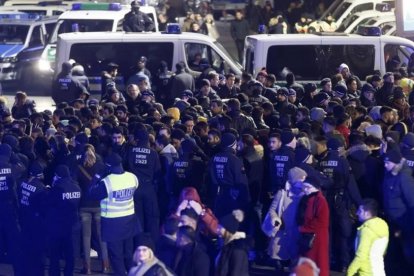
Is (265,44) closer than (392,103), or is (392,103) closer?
(392,103)

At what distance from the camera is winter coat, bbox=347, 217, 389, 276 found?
43.7 ft

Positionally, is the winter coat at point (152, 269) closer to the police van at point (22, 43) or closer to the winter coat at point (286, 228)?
the winter coat at point (286, 228)

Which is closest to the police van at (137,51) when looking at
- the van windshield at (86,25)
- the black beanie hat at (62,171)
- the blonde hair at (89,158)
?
the van windshield at (86,25)

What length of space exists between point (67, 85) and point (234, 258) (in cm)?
1110

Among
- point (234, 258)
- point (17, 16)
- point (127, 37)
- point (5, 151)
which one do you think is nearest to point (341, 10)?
point (17, 16)

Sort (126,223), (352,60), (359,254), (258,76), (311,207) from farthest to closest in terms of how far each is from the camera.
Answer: (352,60) → (258,76) → (126,223) → (311,207) → (359,254)

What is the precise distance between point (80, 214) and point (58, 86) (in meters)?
8.15

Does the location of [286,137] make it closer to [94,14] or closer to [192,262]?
[192,262]

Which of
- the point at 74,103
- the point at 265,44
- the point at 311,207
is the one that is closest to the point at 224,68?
the point at 265,44

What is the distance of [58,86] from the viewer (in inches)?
936

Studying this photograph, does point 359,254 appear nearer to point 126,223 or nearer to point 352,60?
point 126,223

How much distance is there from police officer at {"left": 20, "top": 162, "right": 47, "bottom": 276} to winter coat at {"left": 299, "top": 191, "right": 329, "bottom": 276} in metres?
3.06

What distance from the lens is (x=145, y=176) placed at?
639 inches

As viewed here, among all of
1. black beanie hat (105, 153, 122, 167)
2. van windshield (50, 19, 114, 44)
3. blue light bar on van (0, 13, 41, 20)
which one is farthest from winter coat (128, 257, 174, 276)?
blue light bar on van (0, 13, 41, 20)
